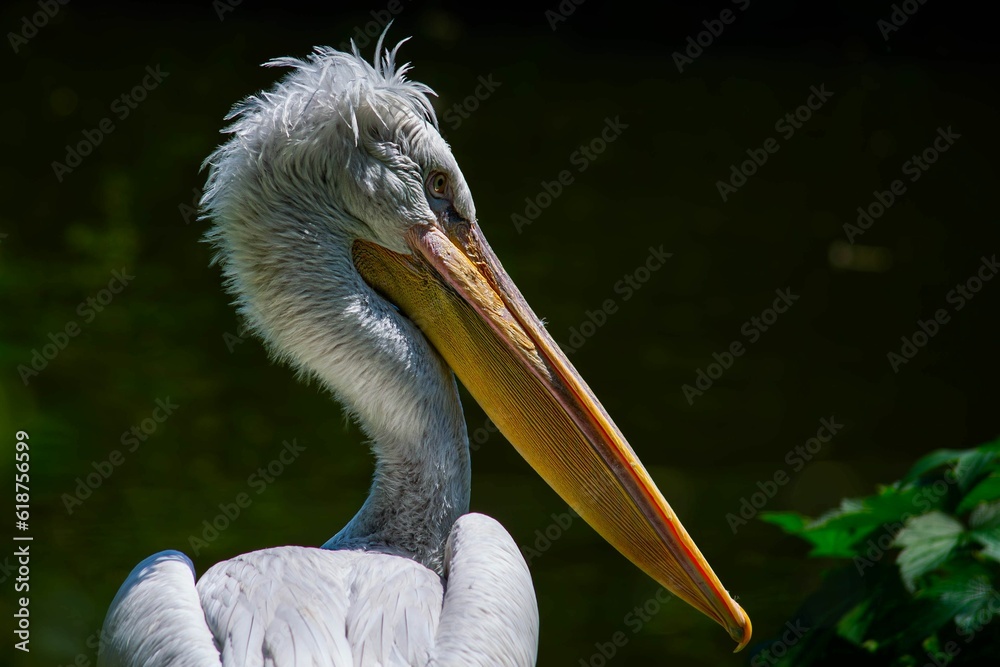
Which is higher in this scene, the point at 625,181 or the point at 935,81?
the point at 935,81

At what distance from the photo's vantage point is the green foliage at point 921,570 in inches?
111

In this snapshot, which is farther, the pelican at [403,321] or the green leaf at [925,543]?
the green leaf at [925,543]

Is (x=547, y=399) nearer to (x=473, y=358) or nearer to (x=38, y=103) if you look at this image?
(x=473, y=358)

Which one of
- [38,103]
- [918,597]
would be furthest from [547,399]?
[38,103]

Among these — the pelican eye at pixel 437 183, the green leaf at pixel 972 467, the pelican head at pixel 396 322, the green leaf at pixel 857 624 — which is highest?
the pelican eye at pixel 437 183

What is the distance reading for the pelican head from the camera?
7.43ft

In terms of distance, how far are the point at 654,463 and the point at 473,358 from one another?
3.60 meters

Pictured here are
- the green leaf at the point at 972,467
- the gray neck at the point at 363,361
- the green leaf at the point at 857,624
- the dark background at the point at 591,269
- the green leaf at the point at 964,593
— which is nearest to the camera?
the gray neck at the point at 363,361

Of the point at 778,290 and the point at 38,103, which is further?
the point at 778,290

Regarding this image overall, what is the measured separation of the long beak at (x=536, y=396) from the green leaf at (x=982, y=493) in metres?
0.98

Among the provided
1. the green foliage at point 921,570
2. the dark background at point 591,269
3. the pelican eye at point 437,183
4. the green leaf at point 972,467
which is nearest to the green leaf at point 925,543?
the green foliage at point 921,570

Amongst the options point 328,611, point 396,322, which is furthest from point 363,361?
point 328,611

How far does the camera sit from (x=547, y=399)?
7.61 ft

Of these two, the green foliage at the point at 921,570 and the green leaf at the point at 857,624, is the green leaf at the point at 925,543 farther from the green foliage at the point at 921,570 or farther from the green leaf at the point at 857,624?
the green leaf at the point at 857,624
